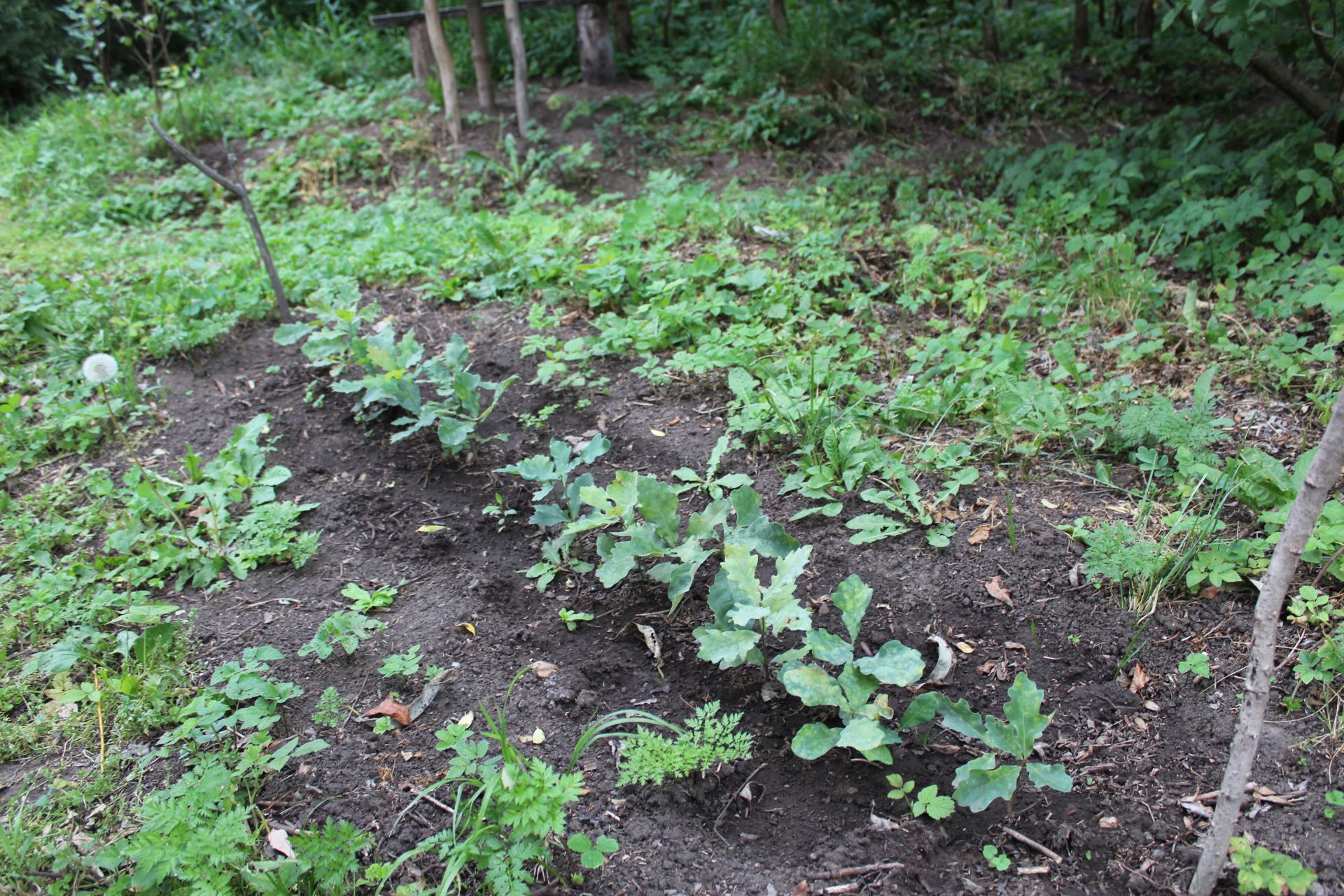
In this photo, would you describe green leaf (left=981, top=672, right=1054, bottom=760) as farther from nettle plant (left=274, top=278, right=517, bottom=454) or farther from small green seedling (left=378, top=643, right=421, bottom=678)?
nettle plant (left=274, top=278, right=517, bottom=454)

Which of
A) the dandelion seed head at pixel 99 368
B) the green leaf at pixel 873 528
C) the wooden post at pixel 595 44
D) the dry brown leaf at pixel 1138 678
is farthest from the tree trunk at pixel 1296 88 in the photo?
Result: the dandelion seed head at pixel 99 368

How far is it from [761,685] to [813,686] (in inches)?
10.9

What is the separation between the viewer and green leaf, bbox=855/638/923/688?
197cm

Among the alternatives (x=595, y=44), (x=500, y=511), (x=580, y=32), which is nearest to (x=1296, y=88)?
(x=500, y=511)

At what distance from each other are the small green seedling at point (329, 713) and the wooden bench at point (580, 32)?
6.10m

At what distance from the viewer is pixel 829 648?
6.78ft

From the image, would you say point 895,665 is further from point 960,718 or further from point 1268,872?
point 1268,872

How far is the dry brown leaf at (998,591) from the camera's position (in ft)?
7.77

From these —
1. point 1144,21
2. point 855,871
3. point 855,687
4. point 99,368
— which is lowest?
point 855,871

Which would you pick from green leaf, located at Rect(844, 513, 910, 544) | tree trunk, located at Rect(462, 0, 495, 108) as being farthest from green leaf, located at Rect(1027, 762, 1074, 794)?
tree trunk, located at Rect(462, 0, 495, 108)

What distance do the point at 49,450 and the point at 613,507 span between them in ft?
8.94

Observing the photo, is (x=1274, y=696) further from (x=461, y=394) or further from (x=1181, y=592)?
(x=461, y=394)

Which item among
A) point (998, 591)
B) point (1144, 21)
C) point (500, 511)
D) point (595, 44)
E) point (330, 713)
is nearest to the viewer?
point (330, 713)

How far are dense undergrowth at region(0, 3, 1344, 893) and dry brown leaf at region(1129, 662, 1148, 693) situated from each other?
0.23 metres
